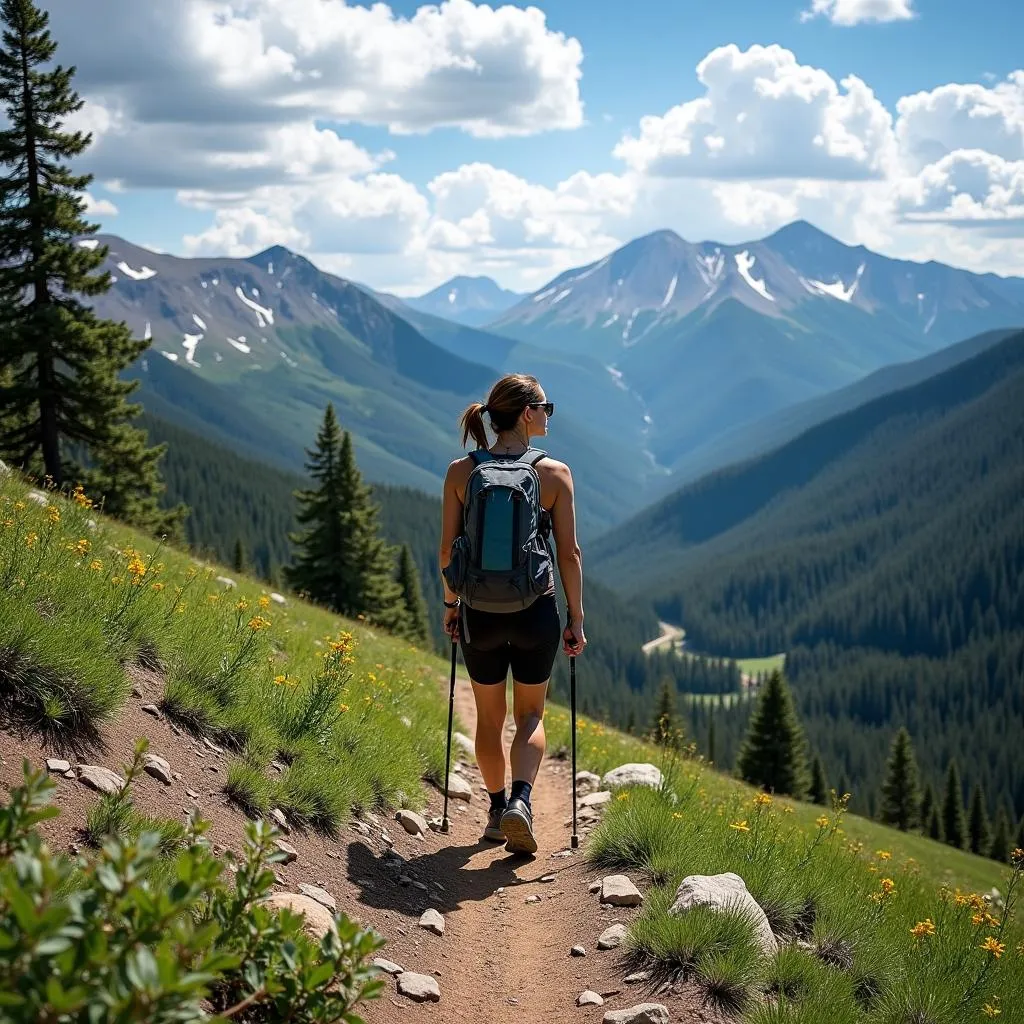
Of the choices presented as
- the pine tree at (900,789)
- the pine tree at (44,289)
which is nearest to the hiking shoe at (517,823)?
the pine tree at (44,289)

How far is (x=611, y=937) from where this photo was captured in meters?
5.59

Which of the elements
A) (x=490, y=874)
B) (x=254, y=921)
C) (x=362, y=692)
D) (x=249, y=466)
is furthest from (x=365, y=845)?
(x=249, y=466)

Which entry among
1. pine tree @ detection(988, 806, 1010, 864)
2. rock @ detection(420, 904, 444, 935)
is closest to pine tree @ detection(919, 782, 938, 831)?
pine tree @ detection(988, 806, 1010, 864)

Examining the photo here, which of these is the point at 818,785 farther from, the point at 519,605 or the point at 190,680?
the point at 190,680

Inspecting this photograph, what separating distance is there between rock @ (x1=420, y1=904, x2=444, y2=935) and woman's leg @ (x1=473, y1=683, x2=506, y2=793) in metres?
1.46

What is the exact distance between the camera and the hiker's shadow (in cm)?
605

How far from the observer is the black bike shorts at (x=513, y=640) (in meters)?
6.57

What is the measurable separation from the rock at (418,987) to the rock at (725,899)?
1.47 metres

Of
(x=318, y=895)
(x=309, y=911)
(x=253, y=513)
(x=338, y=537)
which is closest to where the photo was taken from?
(x=309, y=911)

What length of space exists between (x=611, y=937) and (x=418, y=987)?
1.31 meters

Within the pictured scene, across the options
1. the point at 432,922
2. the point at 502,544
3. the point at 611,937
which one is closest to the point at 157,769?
the point at 432,922

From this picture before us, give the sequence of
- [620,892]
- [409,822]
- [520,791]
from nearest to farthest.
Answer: [620,892] → [520,791] → [409,822]

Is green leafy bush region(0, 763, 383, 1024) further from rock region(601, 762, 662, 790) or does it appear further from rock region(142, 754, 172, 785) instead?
rock region(601, 762, 662, 790)

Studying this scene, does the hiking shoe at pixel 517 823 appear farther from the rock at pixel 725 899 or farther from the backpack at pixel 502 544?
the backpack at pixel 502 544
